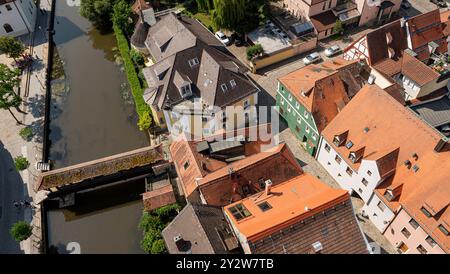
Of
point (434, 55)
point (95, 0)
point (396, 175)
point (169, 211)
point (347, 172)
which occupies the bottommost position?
point (169, 211)

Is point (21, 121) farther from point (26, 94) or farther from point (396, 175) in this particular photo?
point (396, 175)

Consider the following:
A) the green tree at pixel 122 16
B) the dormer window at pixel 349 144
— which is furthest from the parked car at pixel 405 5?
the green tree at pixel 122 16

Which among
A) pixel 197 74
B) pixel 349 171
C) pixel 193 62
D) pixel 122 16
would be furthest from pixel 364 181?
pixel 122 16

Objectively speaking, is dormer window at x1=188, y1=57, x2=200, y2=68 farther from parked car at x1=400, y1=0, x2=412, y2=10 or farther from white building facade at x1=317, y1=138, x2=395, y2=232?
parked car at x1=400, y1=0, x2=412, y2=10

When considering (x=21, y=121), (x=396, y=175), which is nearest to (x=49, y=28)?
(x=21, y=121)

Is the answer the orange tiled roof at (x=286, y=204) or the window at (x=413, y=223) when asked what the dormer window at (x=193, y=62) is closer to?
the orange tiled roof at (x=286, y=204)

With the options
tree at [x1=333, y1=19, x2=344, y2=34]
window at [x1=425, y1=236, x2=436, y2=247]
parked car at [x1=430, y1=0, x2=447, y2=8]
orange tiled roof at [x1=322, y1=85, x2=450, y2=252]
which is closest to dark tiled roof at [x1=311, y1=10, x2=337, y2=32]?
tree at [x1=333, y1=19, x2=344, y2=34]
